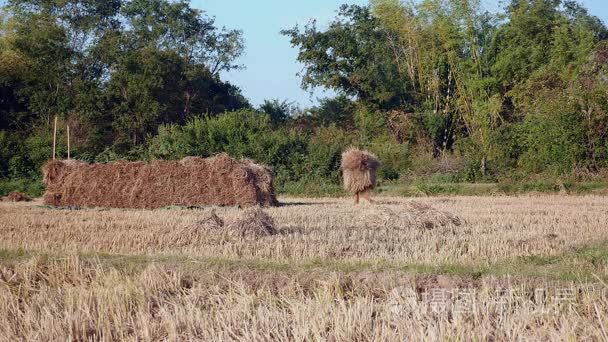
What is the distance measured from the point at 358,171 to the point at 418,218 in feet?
23.0

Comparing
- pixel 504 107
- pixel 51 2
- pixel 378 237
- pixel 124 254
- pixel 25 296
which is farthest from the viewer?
pixel 51 2

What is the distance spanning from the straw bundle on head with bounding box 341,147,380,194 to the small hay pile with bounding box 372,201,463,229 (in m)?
5.97

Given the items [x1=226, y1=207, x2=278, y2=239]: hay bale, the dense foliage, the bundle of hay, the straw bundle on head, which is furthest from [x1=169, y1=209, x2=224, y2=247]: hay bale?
the dense foliage

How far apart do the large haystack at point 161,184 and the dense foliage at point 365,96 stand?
8.71m

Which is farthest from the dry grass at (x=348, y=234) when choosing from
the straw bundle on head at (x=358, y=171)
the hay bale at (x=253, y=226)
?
the straw bundle on head at (x=358, y=171)

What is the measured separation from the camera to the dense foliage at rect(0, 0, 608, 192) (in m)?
30.0

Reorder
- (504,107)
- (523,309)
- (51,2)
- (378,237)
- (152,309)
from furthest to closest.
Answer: (51,2) → (504,107) → (378,237) → (152,309) → (523,309)

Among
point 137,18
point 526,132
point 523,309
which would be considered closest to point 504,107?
point 526,132

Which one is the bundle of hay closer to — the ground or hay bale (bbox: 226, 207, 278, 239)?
the ground

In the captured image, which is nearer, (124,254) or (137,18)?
(124,254)

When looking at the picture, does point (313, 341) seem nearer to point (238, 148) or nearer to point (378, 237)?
point (378, 237)

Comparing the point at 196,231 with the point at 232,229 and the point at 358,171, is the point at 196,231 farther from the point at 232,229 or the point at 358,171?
the point at 358,171

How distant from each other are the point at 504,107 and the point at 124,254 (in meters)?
27.4

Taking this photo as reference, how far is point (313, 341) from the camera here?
490 cm
